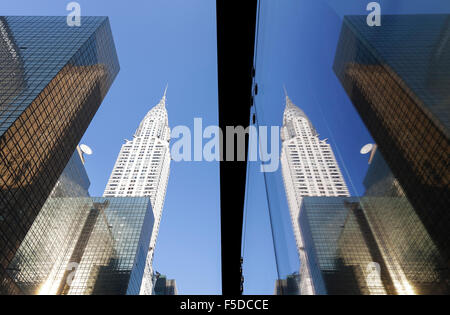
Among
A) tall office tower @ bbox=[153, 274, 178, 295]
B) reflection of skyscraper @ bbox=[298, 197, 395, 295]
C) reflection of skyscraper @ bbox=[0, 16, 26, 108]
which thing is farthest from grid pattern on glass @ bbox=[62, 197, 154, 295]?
reflection of skyscraper @ bbox=[298, 197, 395, 295]

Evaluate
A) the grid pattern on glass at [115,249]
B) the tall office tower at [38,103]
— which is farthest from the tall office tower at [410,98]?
the grid pattern on glass at [115,249]

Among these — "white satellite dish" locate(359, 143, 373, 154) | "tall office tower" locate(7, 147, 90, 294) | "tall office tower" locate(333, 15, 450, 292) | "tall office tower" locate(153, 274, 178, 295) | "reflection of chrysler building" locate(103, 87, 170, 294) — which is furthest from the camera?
"tall office tower" locate(153, 274, 178, 295)

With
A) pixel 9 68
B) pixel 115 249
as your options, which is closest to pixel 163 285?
pixel 115 249

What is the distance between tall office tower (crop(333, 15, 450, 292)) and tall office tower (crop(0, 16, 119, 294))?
1483 inches

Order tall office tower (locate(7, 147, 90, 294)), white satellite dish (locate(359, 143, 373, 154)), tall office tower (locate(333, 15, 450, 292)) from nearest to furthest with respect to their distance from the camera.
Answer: tall office tower (locate(333, 15, 450, 292)) < white satellite dish (locate(359, 143, 373, 154)) < tall office tower (locate(7, 147, 90, 294))

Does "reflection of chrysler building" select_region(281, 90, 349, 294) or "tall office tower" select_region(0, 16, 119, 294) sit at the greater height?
"tall office tower" select_region(0, 16, 119, 294)

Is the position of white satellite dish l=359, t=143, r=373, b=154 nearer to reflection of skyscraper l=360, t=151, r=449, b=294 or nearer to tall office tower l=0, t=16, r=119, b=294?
reflection of skyscraper l=360, t=151, r=449, b=294

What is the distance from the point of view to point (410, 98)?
2.41 feet

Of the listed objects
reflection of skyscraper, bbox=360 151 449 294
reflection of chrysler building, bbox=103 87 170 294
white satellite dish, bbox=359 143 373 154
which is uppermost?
reflection of chrysler building, bbox=103 87 170 294

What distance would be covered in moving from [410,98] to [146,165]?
86436 millimetres

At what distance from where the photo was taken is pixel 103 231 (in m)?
57.7

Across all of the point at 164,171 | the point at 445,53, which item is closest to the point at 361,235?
the point at 445,53

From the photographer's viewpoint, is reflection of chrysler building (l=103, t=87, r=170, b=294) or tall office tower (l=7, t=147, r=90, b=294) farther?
reflection of chrysler building (l=103, t=87, r=170, b=294)

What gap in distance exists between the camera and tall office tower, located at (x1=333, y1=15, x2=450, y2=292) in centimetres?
58
